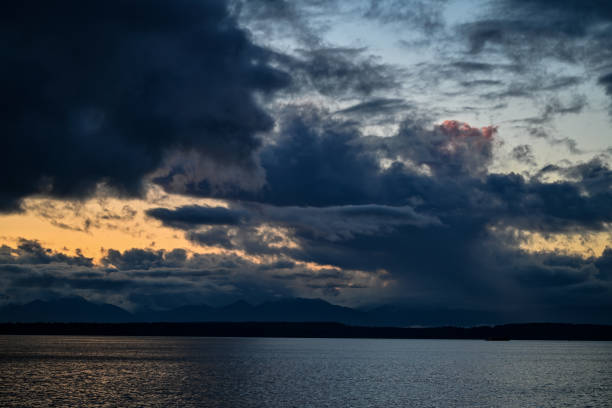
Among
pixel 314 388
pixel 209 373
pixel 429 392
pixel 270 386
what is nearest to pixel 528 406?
pixel 429 392

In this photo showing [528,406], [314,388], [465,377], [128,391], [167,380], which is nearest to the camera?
[528,406]

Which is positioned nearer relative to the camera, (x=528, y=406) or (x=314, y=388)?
(x=528, y=406)

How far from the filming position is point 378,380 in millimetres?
126562

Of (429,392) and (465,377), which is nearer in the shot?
(429,392)

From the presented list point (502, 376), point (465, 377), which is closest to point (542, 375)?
point (502, 376)

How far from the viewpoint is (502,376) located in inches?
5615

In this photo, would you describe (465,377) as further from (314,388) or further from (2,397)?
(2,397)

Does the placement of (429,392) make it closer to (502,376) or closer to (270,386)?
(270,386)

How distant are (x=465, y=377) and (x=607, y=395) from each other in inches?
1628

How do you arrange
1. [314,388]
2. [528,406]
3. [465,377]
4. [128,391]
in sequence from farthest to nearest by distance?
1. [465,377]
2. [314,388]
3. [128,391]
4. [528,406]

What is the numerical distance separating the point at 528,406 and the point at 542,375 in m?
66.0

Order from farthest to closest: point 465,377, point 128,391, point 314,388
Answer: point 465,377, point 314,388, point 128,391

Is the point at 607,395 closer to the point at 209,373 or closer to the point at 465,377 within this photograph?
the point at 465,377

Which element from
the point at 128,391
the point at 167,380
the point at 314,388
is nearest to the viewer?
the point at 128,391
